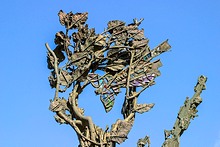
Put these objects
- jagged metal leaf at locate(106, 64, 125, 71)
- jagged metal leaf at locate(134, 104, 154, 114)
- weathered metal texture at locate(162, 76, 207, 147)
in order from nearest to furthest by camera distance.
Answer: weathered metal texture at locate(162, 76, 207, 147) → jagged metal leaf at locate(134, 104, 154, 114) → jagged metal leaf at locate(106, 64, 125, 71)

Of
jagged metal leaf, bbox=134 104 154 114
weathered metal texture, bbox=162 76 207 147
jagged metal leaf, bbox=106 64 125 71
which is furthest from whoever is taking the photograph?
jagged metal leaf, bbox=106 64 125 71

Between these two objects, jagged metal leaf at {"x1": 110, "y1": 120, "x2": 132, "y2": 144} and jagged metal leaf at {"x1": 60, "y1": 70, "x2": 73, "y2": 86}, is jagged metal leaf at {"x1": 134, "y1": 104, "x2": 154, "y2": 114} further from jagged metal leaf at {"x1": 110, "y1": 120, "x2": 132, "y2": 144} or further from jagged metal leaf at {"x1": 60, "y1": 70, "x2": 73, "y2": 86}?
jagged metal leaf at {"x1": 60, "y1": 70, "x2": 73, "y2": 86}

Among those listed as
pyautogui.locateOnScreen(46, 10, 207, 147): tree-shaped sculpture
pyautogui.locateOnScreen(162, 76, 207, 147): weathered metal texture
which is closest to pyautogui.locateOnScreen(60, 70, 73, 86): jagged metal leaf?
pyautogui.locateOnScreen(46, 10, 207, 147): tree-shaped sculpture

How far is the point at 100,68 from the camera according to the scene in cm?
843

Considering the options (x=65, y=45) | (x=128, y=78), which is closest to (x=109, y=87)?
(x=128, y=78)

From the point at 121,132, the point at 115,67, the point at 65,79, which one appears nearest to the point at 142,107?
the point at 121,132

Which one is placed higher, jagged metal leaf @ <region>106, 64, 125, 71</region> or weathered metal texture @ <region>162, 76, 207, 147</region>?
jagged metal leaf @ <region>106, 64, 125, 71</region>

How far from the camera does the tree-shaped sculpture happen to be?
7996 mm

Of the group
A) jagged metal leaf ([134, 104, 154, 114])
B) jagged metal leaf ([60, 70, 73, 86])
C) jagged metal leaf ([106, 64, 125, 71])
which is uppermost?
jagged metal leaf ([106, 64, 125, 71])

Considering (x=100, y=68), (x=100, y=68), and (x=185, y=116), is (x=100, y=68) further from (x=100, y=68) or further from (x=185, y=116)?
(x=185, y=116)

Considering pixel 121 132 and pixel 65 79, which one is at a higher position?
pixel 65 79

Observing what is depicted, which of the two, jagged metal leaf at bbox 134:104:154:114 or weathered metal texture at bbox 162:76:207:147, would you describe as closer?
weathered metal texture at bbox 162:76:207:147

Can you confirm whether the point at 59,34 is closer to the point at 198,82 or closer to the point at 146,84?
the point at 146,84

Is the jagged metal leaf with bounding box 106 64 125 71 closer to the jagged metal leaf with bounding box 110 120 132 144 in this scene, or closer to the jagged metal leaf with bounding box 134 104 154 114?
the jagged metal leaf with bounding box 134 104 154 114
